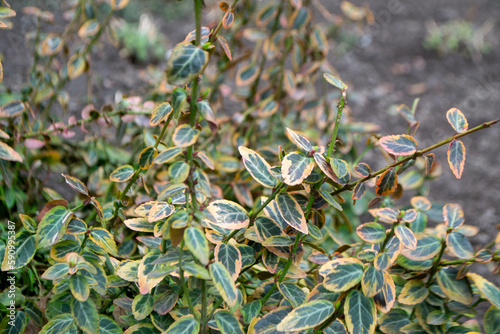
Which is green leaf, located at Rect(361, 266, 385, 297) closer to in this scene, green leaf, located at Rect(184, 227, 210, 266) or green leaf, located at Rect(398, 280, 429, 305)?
green leaf, located at Rect(398, 280, 429, 305)

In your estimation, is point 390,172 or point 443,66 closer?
point 390,172

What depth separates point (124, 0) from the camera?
1.57m

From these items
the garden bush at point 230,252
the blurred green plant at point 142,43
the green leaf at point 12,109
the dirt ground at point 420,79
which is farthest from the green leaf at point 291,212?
the blurred green plant at point 142,43

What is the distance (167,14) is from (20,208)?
3575mm

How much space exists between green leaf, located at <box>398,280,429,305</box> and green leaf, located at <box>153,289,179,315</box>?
21.9 inches

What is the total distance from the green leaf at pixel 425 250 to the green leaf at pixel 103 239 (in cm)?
71

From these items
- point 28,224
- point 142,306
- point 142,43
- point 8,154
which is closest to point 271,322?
point 142,306

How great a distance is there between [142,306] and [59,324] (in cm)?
18

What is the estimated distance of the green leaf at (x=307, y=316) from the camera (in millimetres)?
861

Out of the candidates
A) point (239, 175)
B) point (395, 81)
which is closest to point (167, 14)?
point (395, 81)

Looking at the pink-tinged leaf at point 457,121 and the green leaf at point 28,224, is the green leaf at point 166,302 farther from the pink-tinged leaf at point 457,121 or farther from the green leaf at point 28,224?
the pink-tinged leaf at point 457,121

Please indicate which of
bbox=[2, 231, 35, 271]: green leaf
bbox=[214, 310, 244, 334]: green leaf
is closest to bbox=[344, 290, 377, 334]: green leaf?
bbox=[214, 310, 244, 334]: green leaf

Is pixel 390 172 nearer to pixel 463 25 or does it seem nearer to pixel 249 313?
pixel 249 313

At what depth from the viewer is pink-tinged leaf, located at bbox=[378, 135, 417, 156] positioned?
92cm
